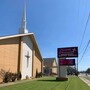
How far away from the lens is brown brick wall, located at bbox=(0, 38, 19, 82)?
30.4 metres

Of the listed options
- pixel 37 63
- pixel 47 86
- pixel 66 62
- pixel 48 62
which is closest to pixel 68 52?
pixel 66 62

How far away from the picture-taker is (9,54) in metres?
32.8

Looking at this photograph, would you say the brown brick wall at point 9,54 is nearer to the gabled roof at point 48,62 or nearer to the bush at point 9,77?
the bush at point 9,77

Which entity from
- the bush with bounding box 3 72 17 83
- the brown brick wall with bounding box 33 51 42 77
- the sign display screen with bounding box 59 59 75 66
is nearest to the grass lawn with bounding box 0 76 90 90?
the bush with bounding box 3 72 17 83

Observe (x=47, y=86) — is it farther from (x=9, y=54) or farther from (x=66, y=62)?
(x=66, y=62)

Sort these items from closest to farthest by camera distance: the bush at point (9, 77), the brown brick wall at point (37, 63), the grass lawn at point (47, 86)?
1. the grass lawn at point (47, 86)
2. the bush at point (9, 77)
3. the brown brick wall at point (37, 63)

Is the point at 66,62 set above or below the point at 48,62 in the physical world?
below

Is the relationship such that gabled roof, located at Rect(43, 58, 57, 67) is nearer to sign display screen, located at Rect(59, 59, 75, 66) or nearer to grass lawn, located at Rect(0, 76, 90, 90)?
sign display screen, located at Rect(59, 59, 75, 66)

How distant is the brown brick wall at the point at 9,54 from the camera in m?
30.4

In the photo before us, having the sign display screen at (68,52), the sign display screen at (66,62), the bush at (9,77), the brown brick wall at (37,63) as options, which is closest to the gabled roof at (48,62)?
the brown brick wall at (37,63)

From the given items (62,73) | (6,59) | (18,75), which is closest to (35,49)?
(62,73)

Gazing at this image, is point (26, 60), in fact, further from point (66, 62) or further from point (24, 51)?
point (66, 62)

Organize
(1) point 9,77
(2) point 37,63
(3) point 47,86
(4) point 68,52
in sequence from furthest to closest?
(2) point 37,63 < (4) point 68,52 < (1) point 9,77 < (3) point 47,86

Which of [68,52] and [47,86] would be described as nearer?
[47,86]
